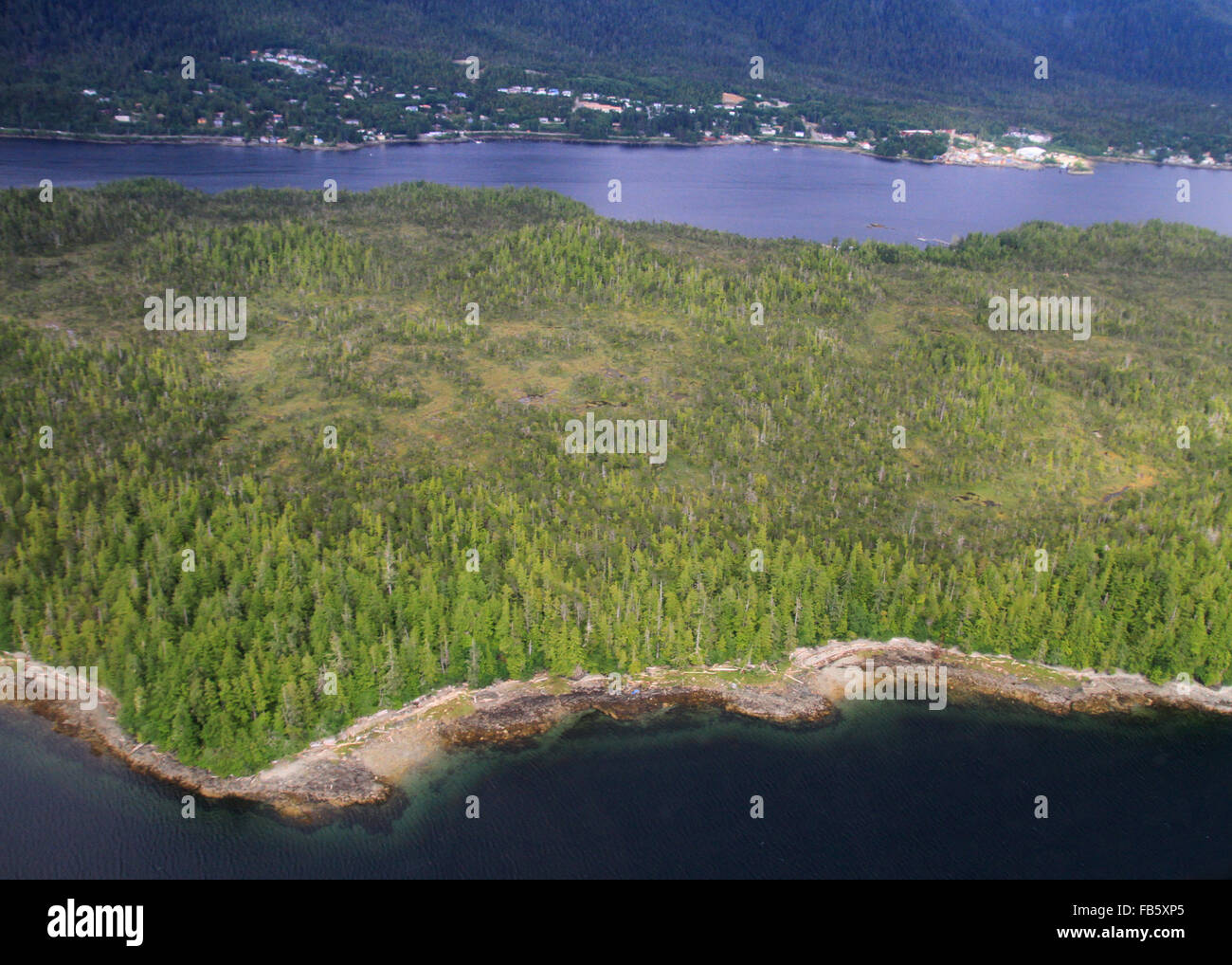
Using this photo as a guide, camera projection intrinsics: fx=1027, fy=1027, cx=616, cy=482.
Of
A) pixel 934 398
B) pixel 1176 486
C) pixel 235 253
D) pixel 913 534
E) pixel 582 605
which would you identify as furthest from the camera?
pixel 235 253

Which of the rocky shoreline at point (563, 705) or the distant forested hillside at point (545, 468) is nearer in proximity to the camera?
the rocky shoreline at point (563, 705)

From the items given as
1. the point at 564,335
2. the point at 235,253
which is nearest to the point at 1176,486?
the point at 564,335

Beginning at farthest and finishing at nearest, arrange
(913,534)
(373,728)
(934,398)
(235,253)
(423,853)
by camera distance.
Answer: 1. (235,253)
2. (934,398)
3. (913,534)
4. (373,728)
5. (423,853)

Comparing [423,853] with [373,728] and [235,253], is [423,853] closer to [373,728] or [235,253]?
[373,728]

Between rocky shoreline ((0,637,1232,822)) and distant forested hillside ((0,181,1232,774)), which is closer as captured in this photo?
rocky shoreline ((0,637,1232,822))

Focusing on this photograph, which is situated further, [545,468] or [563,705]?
[545,468]
